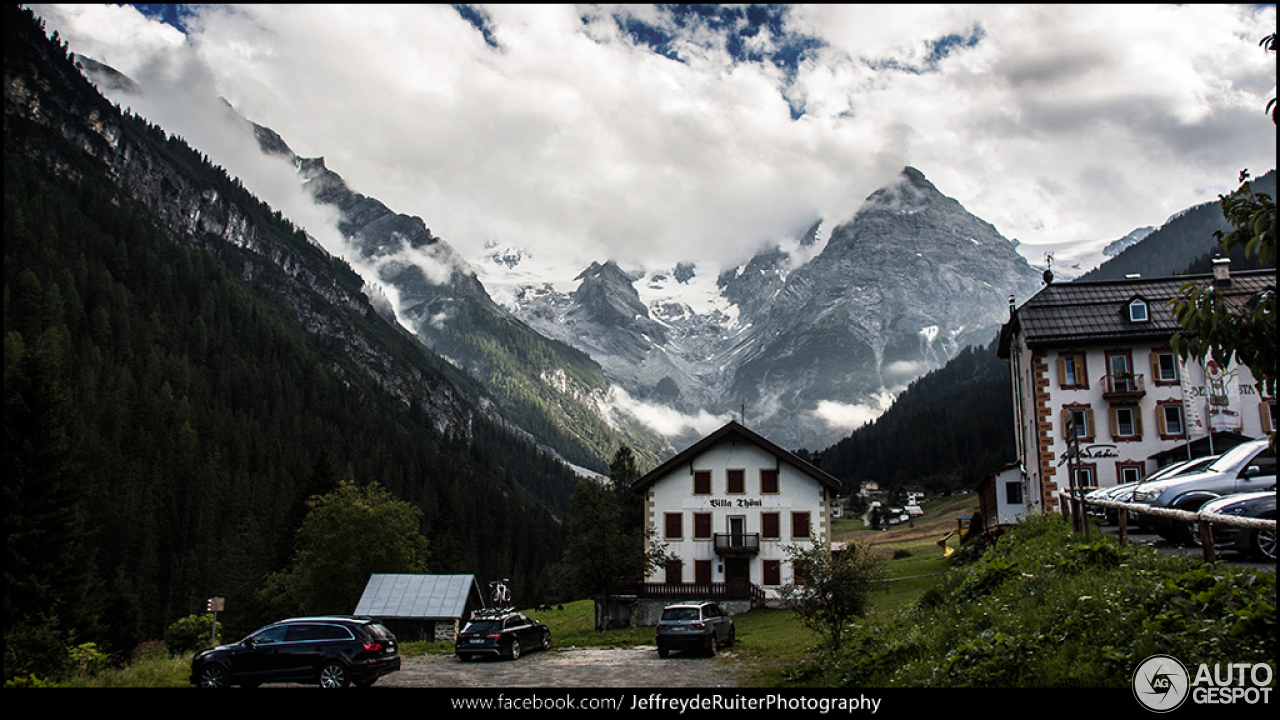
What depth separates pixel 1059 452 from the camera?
135 ft

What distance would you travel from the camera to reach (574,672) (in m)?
22.4

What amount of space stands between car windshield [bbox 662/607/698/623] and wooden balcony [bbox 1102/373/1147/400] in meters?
27.0

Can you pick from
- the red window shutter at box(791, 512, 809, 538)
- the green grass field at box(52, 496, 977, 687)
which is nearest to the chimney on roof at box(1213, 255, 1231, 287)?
the green grass field at box(52, 496, 977, 687)

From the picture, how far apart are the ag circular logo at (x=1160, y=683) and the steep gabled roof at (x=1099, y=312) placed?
114ft

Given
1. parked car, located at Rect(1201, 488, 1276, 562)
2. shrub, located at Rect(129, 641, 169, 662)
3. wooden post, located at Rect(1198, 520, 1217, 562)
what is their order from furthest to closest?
shrub, located at Rect(129, 641, 169, 662) < parked car, located at Rect(1201, 488, 1276, 562) < wooden post, located at Rect(1198, 520, 1217, 562)

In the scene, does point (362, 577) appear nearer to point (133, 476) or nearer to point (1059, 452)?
point (1059, 452)

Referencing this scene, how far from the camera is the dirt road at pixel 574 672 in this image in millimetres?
19859

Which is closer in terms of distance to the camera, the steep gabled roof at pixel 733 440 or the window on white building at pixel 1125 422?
the window on white building at pixel 1125 422

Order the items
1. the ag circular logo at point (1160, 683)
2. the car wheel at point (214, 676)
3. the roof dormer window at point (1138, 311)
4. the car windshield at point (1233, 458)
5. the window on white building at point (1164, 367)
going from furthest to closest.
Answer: the roof dormer window at point (1138, 311)
the window on white building at point (1164, 367)
the car windshield at point (1233, 458)
the car wheel at point (214, 676)
the ag circular logo at point (1160, 683)

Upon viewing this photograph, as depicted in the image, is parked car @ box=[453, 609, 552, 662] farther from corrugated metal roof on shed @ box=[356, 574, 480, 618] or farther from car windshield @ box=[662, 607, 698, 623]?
corrugated metal roof on shed @ box=[356, 574, 480, 618]

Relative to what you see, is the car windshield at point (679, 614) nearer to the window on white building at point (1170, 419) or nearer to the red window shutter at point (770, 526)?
the red window shutter at point (770, 526)

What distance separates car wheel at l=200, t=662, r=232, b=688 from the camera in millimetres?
19609

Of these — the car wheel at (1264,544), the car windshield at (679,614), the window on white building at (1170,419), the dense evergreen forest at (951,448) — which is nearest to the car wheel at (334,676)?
the car windshield at (679,614)

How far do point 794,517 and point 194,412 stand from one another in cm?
15259
